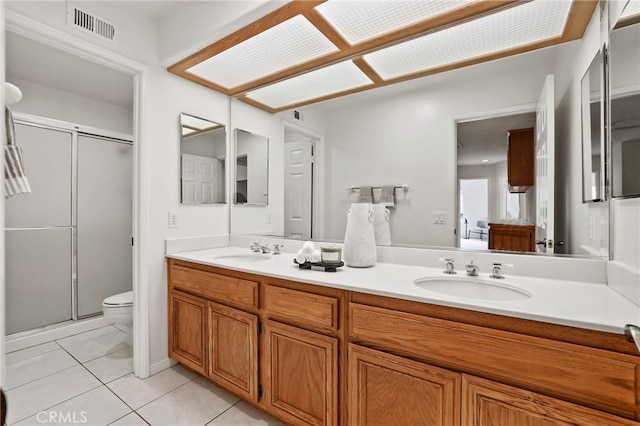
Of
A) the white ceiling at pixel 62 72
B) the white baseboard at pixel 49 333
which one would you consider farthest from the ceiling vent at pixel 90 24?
the white baseboard at pixel 49 333

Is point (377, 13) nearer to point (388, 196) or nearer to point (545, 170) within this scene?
point (388, 196)

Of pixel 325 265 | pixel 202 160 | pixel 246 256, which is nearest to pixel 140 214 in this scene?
pixel 202 160

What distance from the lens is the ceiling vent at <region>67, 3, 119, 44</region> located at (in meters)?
1.71

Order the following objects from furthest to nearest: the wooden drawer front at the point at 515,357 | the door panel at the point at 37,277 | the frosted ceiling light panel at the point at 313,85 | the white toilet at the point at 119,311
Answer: the door panel at the point at 37,277 → the white toilet at the point at 119,311 → the frosted ceiling light panel at the point at 313,85 → the wooden drawer front at the point at 515,357

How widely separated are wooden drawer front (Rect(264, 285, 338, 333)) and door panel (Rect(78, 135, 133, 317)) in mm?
2627

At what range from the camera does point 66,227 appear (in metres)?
2.92

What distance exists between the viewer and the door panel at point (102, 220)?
3049 millimetres

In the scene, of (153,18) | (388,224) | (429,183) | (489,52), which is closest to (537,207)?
(429,183)

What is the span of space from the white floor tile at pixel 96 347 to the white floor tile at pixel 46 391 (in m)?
0.23

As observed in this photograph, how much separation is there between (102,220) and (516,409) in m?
3.78

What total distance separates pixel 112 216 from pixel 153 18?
7.08 ft

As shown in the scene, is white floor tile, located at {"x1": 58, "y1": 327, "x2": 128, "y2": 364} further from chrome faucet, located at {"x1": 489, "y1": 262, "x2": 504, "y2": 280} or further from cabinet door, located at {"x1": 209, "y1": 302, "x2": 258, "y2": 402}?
chrome faucet, located at {"x1": 489, "y1": 262, "x2": 504, "y2": 280}

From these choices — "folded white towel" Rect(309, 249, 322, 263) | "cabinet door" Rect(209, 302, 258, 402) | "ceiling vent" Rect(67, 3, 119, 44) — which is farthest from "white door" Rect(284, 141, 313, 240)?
"ceiling vent" Rect(67, 3, 119, 44)

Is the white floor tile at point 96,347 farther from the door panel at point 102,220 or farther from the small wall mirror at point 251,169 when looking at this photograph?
the small wall mirror at point 251,169
